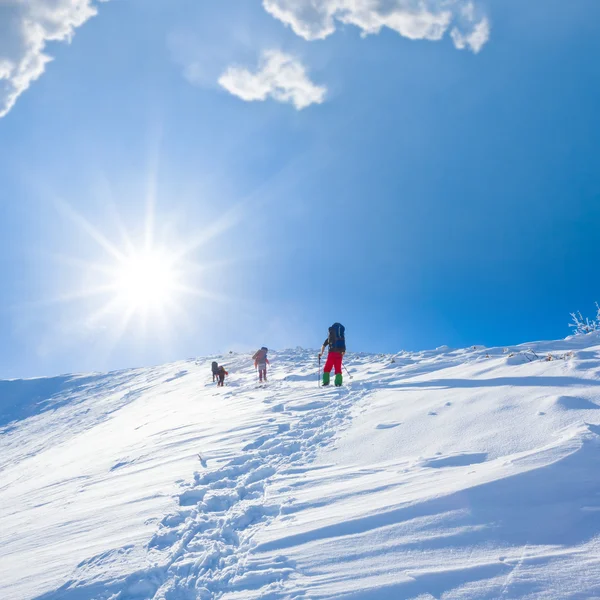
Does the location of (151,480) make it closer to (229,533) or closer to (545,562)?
(229,533)

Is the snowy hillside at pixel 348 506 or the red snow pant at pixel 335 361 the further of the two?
the red snow pant at pixel 335 361

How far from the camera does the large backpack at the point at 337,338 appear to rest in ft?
34.6

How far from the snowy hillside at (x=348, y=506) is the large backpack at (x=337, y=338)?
2.90 meters

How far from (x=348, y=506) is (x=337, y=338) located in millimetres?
7306

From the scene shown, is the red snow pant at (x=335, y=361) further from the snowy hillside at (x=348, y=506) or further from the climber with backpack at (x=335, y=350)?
the snowy hillside at (x=348, y=506)

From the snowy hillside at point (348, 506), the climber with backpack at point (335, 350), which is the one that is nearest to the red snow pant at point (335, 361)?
the climber with backpack at point (335, 350)

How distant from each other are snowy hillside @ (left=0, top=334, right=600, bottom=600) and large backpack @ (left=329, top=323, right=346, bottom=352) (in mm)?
2903

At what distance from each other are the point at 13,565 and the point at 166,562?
1743mm

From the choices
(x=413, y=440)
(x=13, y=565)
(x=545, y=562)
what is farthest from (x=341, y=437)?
(x=13, y=565)

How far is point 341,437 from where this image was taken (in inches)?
221

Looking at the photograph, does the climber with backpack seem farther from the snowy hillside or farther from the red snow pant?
the snowy hillside

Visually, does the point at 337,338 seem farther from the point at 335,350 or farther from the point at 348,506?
the point at 348,506

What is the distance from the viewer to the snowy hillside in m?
2.51

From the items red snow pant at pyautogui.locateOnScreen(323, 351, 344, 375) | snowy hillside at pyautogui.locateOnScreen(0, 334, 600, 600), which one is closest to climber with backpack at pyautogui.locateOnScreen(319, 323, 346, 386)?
red snow pant at pyautogui.locateOnScreen(323, 351, 344, 375)
